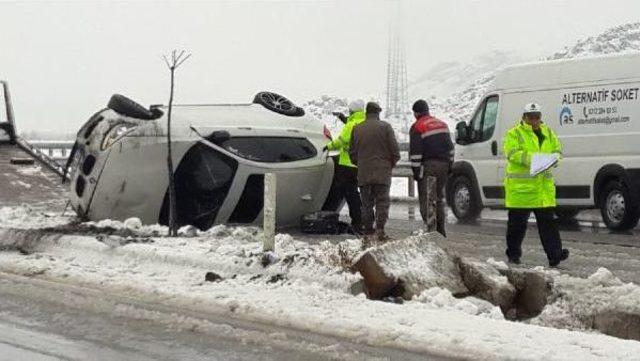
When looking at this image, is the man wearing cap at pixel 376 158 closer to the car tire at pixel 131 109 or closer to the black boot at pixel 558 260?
the black boot at pixel 558 260

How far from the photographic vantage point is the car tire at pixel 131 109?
421 inches

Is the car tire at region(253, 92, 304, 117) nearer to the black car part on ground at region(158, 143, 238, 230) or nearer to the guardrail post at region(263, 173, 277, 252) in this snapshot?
the black car part on ground at region(158, 143, 238, 230)

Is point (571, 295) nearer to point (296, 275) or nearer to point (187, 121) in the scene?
point (296, 275)

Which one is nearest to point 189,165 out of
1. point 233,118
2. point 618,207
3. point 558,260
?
point 233,118

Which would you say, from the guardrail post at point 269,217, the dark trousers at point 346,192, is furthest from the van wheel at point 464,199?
the guardrail post at point 269,217

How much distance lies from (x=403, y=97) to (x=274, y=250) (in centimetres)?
5201

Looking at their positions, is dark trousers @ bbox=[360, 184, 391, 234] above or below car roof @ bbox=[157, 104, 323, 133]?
below

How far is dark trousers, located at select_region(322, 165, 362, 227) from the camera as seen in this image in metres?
11.2

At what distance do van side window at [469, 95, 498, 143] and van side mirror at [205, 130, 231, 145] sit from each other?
4946 millimetres

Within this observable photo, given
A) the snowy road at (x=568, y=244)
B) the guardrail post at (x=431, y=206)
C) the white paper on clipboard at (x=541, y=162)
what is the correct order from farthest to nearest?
the guardrail post at (x=431, y=206), the snowy road at (x=568, y=244), the white paper on clipboard at (x=541, y=162)

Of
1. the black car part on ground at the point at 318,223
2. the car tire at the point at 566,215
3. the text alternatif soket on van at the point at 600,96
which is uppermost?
the text alternatif soket on van at the point at 600,96

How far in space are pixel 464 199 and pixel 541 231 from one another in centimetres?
564

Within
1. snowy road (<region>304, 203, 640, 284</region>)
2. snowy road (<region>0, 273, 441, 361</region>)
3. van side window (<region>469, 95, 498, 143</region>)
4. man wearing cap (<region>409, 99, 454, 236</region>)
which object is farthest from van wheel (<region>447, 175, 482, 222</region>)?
snowy road (<region>0, 273, 441, 361</region>)

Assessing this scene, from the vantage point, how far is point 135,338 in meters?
5.74
